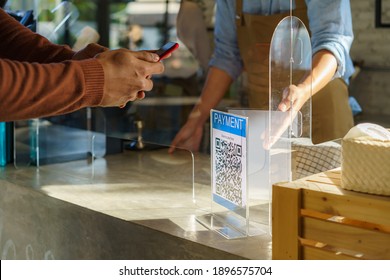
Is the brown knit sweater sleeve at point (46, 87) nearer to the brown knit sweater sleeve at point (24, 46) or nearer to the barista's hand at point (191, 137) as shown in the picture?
the brown knit sweater sleeve at point (24, 46)

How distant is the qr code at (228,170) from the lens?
1786mm

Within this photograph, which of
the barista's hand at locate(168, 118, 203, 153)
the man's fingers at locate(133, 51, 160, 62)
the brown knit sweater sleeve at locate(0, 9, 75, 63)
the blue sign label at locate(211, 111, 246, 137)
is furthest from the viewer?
the barista's hand at locate(168, 118, 203, 153)

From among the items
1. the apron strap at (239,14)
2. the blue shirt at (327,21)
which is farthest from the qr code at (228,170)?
the apron strap at (239,14)

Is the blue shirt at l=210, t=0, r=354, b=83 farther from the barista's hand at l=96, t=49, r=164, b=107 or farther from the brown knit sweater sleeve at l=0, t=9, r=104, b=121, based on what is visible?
the brown knit sweater sleeve at l=0, t=9, r=104, b=121

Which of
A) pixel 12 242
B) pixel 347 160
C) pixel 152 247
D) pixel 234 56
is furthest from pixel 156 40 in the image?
pixel 347 160

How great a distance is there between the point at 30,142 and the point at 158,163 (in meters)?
0.51

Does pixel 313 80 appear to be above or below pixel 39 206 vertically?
above

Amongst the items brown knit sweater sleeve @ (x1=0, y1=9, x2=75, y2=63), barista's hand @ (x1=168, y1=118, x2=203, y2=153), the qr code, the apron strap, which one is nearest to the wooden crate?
the qr code

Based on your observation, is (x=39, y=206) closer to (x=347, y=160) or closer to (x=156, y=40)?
(x=347, y=160)

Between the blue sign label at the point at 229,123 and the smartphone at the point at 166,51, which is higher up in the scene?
the smartphone at the point at 166,51

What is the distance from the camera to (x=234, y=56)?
278cm

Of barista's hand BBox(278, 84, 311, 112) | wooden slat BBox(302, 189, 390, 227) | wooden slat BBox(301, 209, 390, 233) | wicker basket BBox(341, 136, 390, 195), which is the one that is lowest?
wooden slat BBox(301, 209, 390, 233)

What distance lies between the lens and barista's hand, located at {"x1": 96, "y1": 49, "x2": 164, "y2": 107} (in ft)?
4.89

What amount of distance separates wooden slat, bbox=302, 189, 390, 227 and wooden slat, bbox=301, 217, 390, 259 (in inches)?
0.9
